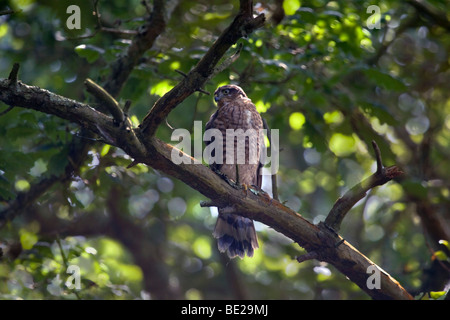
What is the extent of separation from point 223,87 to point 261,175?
4.59ft

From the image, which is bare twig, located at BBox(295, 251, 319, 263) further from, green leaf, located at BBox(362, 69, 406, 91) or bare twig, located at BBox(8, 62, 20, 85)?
bare twig, located at BBox(8, 62, 20, 85)

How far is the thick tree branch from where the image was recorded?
353cm

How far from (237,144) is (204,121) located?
94 centimetres

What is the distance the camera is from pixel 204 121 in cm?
654

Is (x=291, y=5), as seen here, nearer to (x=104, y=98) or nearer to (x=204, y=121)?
(x=204, y=121)

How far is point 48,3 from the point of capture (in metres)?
5.97

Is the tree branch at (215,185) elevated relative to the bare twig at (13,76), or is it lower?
lower

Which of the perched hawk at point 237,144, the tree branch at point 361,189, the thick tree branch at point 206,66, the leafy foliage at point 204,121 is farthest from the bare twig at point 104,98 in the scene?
the perched hawk at point 237,144

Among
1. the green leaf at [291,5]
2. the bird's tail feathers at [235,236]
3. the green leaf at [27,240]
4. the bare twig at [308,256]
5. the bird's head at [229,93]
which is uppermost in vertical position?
the green leaf at [291,5]

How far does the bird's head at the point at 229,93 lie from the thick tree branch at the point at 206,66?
207 centimetres

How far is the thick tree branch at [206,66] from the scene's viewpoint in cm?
353

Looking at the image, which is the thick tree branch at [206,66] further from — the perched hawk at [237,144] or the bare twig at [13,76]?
the perched hawk at [237,144]

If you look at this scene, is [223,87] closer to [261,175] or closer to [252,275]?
[261,175]
